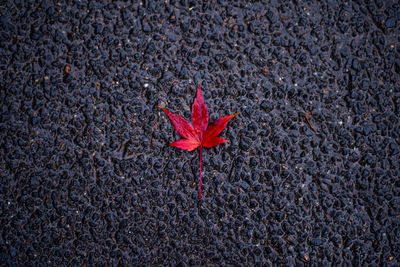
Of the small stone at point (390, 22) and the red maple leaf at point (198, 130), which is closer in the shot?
the red maple leaf at point (198, 130)

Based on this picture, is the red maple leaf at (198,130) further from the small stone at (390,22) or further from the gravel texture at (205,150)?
the small stone at (390,22)

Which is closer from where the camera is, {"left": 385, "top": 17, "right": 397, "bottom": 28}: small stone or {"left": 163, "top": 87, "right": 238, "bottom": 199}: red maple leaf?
{"left": 163, "top": 87, "right": 238, "bottom": 199}: red maple leaf

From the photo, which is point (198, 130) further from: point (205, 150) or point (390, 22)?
point (390, 22)

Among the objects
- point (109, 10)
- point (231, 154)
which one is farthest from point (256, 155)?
point (109, 10)

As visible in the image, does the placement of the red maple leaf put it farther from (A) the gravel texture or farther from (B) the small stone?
(B) the small stone

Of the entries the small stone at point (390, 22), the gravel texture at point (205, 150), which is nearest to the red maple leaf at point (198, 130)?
the gravel texture at point (205, 150)

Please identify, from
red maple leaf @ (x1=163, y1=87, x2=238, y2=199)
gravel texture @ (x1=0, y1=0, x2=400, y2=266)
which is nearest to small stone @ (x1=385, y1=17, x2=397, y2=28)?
gravel texture @ (x1=0, y1=0, x2=400, y2=266)
